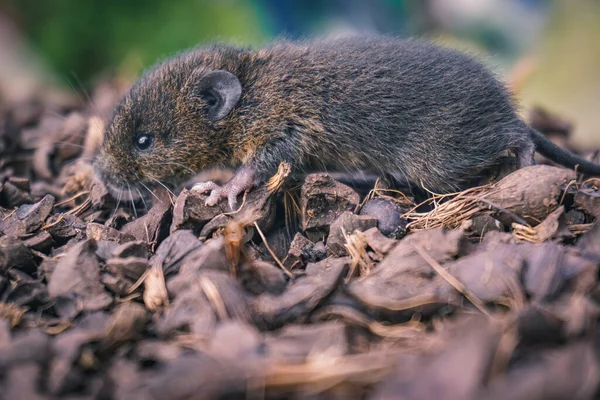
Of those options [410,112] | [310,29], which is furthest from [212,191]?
[310,29]

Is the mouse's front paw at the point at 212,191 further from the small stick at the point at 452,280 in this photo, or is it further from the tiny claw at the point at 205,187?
the small stick at the point at 452,280

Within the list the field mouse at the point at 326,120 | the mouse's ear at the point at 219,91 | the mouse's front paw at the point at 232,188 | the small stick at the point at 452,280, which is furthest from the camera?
the mouse's ear at the point at 219,91

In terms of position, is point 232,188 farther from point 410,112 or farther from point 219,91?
point 410,112

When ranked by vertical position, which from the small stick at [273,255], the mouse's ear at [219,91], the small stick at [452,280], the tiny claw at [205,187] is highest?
the mouse's ear at [219,91]

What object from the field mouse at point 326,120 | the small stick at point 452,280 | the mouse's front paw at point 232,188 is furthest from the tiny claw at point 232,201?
the small stick at point 452,280

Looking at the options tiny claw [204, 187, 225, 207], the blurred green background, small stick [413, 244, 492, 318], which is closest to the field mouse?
tiny claw [204, 187, 225, 207]

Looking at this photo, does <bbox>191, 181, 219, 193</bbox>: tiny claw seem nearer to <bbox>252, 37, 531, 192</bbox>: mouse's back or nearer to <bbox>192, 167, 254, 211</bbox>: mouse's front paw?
<bbox>192, 167, 254, 211</bbox>: mouse's front paw
